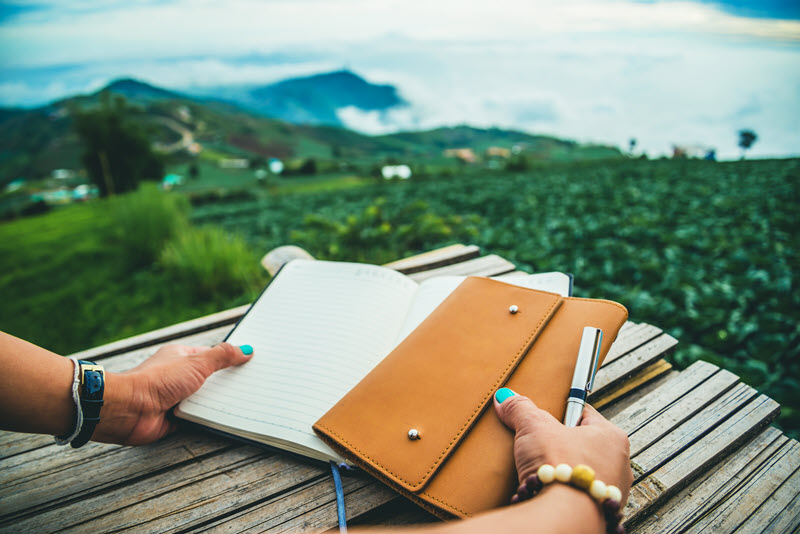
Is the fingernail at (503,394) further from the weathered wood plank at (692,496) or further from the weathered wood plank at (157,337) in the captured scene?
the weathered wood plank at (157,337)

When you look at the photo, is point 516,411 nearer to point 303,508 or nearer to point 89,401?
point 303,508

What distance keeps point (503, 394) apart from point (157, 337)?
156 cm

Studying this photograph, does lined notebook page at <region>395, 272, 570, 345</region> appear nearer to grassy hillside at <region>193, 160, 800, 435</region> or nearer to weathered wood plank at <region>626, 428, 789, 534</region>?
weathered wood plank at <region>626, 428, 789, 534</region>

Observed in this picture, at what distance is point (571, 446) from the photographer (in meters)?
0.81

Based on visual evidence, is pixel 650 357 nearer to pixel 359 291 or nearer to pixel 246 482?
pixel 359 291

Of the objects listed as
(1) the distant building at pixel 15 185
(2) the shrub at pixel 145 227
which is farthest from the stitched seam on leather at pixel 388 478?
(1) the distant building at pixel 15 185

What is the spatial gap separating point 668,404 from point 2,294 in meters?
9.36

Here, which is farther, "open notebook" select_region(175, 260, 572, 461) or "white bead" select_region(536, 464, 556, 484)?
"open notebook" select_region(175, 260, 572, 461)

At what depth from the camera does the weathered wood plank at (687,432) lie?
3.36ft

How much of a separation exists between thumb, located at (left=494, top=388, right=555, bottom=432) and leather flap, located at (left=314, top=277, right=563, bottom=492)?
0.10 ft

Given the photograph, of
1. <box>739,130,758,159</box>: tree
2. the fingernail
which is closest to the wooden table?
the fingernail

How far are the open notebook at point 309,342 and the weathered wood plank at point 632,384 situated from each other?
1.21 feet

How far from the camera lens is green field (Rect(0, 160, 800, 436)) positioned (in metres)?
2.80

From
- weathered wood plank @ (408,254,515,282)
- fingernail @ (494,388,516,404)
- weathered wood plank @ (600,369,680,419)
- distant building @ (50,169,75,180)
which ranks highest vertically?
fingernail @ (494,388,516,404)
